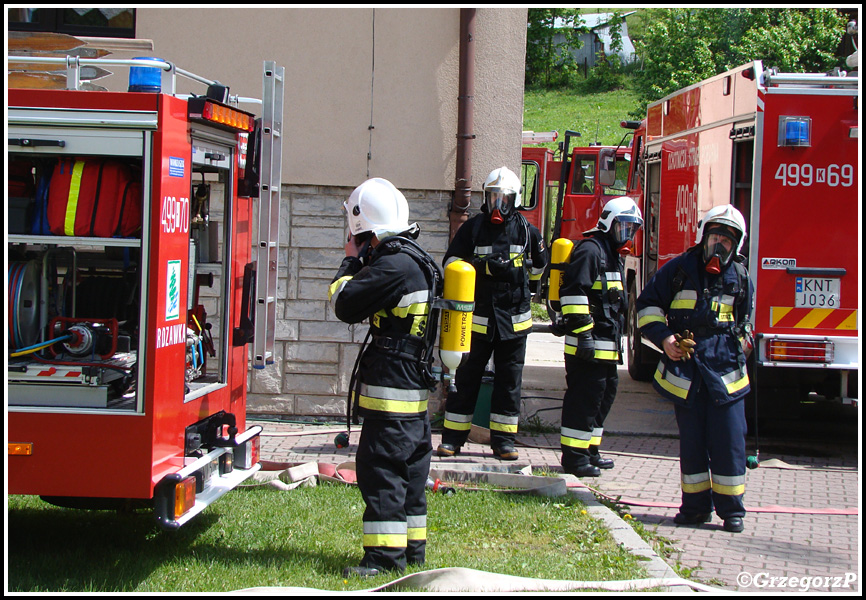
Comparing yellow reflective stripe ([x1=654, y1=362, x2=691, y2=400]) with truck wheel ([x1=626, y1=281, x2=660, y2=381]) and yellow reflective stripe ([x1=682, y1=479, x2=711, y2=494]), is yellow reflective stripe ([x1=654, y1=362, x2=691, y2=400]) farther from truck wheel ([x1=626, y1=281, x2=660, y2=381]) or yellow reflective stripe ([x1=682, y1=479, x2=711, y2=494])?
truck wheel ([x1=626, y1=281, x2=660, y2=381])

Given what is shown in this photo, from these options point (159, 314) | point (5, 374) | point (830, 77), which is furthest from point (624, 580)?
point (830, 77)

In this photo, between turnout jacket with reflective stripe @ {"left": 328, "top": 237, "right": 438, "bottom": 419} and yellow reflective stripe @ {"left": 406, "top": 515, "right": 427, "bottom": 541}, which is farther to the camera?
yellow reflective stripe @ {"left": 406, "top": 515, "right": 427, "bottom": 541}

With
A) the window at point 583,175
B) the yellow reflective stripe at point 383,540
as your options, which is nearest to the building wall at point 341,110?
the yellow reflective stripe at point 383,540

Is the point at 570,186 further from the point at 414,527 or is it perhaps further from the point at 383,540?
the point at 383,540

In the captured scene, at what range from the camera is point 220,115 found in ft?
14.6

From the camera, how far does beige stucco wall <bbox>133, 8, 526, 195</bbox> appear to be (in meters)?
7.95

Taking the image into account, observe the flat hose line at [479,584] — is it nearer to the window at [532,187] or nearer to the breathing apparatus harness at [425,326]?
the breathing apparatus harness at [425,326]

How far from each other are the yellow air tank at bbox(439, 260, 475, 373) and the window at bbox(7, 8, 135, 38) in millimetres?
4883

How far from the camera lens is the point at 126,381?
14.9ft

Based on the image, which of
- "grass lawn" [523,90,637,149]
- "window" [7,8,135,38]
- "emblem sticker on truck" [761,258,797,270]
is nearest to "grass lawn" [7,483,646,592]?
"emblem sticker on truck" [761,258,797,270]

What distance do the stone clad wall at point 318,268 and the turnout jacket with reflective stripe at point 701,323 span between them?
105 inches

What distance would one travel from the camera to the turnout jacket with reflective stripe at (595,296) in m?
6.52

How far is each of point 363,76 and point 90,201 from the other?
419cm

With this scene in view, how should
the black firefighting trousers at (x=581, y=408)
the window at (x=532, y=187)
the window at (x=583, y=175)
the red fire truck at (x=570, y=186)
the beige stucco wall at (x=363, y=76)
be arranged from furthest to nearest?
the window at (x=583, y=175) < the red fire truck at (x=570, y=186) < the window at (x=532, y=187) < the beige stucco wall at (x=363, y=76) < the black firefighting trousers at (x=581, y=408)
